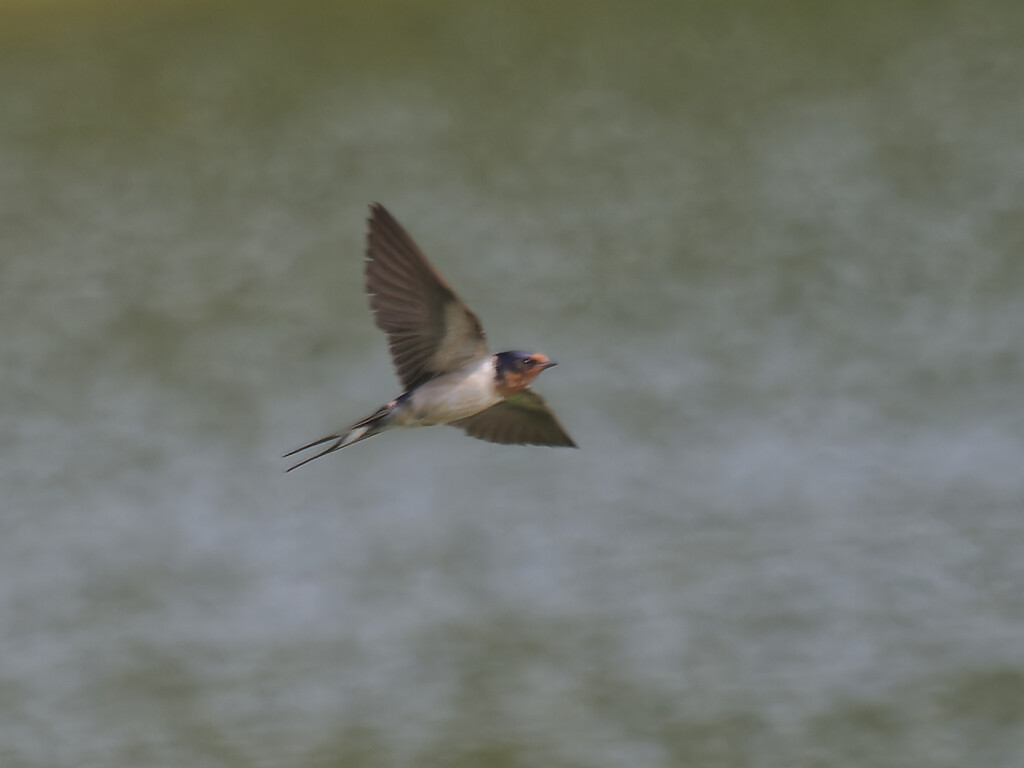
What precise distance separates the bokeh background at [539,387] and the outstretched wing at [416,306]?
5.29 feet

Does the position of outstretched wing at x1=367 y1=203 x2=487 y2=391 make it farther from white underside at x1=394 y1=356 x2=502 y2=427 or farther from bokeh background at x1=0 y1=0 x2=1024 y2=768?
bokeh background at x1=0 y1=0 x2=1024 y2=768

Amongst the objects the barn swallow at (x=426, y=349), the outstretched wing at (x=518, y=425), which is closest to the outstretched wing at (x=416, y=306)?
the barn swallow at (x=426, y=349)

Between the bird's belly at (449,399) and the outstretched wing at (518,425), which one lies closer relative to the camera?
the bird's belly at (449,399)

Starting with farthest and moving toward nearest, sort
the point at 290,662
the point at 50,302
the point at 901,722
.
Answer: the point at 50,302
the point at 290,662
the point at 901,722

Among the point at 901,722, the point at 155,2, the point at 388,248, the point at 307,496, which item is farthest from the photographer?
the point at 155,2

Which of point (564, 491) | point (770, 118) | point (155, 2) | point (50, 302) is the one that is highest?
point (155, 2)

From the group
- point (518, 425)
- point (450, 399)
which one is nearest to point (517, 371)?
point (450, 399)

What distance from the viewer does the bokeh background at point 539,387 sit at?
4.25 metres

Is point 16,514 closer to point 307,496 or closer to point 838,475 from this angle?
point 307,496

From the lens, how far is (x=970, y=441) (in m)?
4.68

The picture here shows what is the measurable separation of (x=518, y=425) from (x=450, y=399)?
40cm

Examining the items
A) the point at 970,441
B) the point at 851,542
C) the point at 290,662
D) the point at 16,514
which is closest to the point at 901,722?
the point at 851,542

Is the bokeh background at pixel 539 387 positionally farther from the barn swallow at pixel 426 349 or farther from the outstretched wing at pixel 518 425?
the barn swallow at pixel 426 349

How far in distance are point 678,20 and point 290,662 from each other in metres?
2.43
